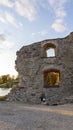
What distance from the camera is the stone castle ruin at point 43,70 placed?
13453 mm

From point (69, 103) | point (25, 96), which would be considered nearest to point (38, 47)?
point (25, 96)

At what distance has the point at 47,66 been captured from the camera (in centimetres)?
1377

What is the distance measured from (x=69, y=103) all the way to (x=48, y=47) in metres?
4.55

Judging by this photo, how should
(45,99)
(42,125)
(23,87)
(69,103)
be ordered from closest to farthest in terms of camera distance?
(42,125) → (69,103) → (45,99) → (23,87)

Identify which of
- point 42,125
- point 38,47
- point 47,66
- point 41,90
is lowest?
point 42,125

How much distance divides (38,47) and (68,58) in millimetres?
1885

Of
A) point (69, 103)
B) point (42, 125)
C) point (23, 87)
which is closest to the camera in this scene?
point (42, 125)

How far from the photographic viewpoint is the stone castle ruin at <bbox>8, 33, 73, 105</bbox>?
13.5 m

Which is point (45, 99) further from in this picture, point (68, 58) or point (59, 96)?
point (68, 58)

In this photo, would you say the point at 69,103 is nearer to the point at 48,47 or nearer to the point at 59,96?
the point at 59,96

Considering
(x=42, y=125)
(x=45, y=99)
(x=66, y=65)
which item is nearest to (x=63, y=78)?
→ (x=66, y=65)

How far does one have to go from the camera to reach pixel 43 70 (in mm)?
13812

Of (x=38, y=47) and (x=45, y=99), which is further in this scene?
(x=38, y=47)

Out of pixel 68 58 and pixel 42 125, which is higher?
pixel 68 58
